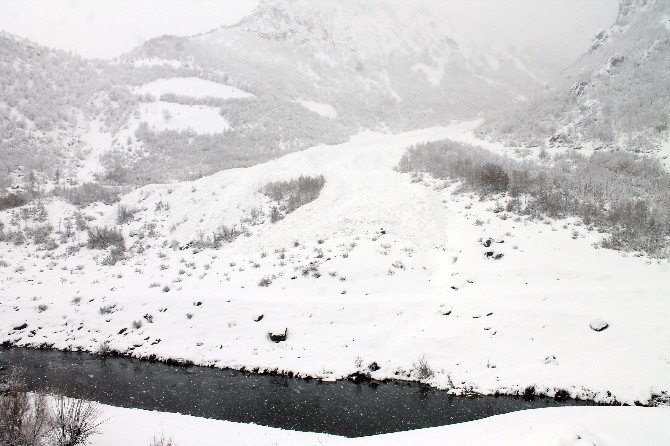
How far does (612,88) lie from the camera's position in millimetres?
32906

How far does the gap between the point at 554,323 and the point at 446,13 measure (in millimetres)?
114316

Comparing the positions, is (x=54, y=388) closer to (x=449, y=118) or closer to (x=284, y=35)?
(x=449, y=118)

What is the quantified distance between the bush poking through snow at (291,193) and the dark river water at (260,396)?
11.0 meters

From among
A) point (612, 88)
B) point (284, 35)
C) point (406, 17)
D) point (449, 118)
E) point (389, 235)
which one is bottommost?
point (389, 235)

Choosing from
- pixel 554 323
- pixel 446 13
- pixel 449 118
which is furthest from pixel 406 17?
pixel 554 323

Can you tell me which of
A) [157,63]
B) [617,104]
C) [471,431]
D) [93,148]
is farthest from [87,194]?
[617,104]

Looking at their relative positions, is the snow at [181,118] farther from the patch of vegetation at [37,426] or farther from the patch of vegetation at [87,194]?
the patch of vegetation at [37,426]

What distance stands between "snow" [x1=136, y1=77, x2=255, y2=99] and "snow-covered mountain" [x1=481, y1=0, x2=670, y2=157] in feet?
104

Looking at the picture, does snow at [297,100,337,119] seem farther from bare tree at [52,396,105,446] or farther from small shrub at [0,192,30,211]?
bare tree at [52,396,105,446]

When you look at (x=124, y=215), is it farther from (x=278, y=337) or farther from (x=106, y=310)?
(x=278, y=337)

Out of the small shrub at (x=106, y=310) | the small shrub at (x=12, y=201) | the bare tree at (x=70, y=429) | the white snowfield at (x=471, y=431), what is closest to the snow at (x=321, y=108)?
the small shrub at (x=12, y=201)

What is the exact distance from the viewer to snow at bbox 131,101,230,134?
1690 inches

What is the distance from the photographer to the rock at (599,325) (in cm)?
1160

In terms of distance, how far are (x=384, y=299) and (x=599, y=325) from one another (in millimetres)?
6420
